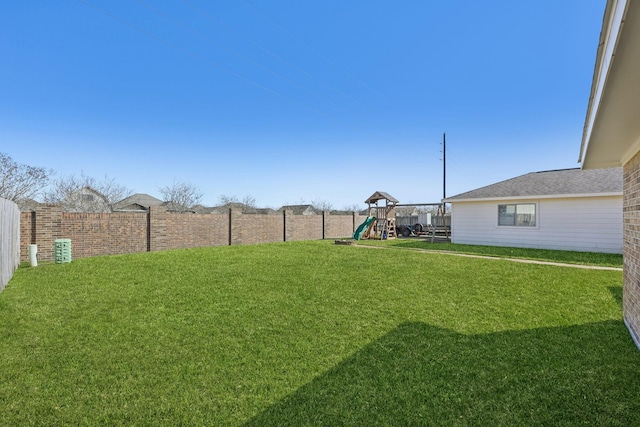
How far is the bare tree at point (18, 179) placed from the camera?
14.9 metres

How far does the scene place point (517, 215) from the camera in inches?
503

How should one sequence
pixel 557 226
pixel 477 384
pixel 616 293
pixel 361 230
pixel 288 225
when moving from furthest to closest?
pixel 288 225, pixel 361 230, pixel 557 226, pixel 616 293, pixel 477 384

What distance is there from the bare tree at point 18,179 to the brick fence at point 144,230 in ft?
26.0

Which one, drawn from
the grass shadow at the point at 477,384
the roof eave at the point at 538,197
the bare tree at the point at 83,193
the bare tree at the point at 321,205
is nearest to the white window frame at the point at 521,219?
→ the roof eave at the point at 538,197

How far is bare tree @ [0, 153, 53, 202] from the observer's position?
48.8ft

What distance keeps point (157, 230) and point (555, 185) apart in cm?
1621

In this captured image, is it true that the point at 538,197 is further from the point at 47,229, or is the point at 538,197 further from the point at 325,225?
the point at 47,229

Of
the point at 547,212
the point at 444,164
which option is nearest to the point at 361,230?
the point at 547,212

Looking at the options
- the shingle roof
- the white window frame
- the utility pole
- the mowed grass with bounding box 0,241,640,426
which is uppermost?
the utility pole

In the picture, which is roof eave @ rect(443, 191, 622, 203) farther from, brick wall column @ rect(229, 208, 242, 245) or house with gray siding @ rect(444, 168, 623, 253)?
brick wall column @ rect(229, 208, 242, 245)

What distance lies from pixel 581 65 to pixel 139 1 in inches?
572

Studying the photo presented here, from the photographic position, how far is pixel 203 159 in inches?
888

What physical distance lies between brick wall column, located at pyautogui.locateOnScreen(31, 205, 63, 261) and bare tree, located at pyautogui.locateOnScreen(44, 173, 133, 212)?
11.7 m

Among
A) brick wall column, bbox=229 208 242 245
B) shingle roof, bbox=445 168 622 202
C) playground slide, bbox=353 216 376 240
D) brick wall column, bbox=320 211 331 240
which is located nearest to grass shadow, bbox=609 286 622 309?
shingle roof, bbox=445 168 622 202
